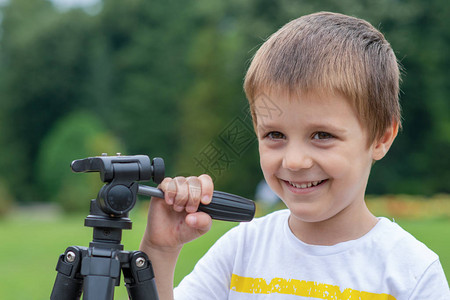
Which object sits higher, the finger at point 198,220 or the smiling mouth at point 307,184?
the smiling mouth at point 307,184

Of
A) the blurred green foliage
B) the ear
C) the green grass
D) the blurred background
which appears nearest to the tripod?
the ear

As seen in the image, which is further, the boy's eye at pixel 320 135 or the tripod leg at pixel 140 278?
the boy's eye at pixel 320 135

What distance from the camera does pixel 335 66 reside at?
1.84 m

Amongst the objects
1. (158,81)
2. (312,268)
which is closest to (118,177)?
(312,268)

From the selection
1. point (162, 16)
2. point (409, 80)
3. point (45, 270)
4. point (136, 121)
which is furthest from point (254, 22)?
point (45, 270)

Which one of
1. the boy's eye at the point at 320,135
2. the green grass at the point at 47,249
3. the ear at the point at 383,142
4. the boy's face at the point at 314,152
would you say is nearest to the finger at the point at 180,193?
the boy's face at the point at 314,152

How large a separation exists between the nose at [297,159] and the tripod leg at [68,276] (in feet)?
2.05

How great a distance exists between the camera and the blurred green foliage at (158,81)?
23.2 metres

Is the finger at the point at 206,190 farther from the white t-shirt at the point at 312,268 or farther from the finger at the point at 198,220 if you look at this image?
the white t-shirt at the point at 312,268

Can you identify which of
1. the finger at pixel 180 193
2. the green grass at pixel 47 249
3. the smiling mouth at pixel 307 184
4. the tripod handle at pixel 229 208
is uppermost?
the green grass at pixel 47 249

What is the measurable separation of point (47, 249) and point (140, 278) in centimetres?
1012

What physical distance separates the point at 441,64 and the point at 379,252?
934 inches

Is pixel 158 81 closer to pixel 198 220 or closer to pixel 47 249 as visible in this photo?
pixel 47 249

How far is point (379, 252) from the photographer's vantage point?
1871mm
